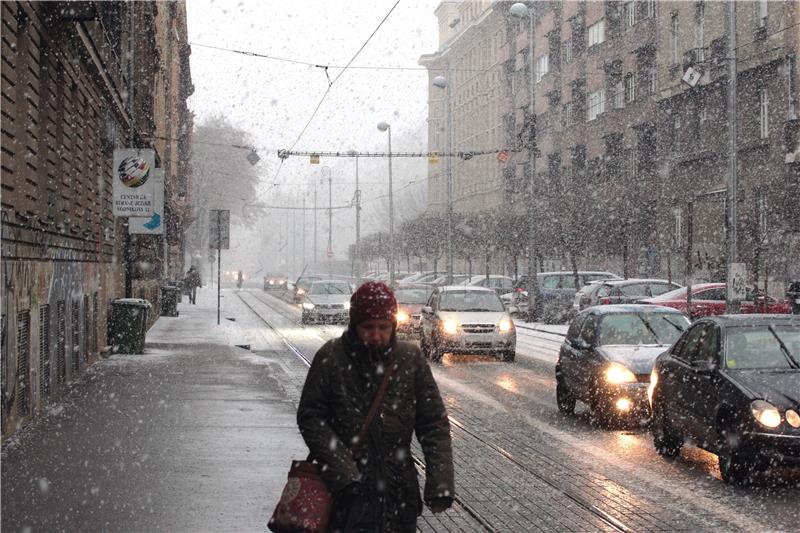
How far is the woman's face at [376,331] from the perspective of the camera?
4.79m

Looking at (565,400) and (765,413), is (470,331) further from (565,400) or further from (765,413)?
(765,413)

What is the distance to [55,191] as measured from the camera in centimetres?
1511

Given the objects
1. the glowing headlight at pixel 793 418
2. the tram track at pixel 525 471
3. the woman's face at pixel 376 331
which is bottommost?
the tram track at pixel 525 471

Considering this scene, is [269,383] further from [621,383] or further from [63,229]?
[621,383]

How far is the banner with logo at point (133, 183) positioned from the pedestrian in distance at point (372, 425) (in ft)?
53.8

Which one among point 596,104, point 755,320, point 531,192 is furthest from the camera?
point 596,104

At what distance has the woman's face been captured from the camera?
479 cm

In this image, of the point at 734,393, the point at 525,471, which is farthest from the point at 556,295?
the point at 734,393

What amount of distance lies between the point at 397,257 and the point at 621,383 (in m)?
88.5

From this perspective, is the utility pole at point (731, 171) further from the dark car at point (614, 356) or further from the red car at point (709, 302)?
the dark car at point (614, 356)

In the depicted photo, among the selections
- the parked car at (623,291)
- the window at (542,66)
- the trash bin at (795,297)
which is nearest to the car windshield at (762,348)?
the trash bin at (795,297)

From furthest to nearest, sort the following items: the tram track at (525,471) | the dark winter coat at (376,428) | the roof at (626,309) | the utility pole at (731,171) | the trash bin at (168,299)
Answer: the trash bin at (168,299) < the utility pole at (731,171) < the roof at (626,309) < the tram track at (525,471) < the dark winter coat at (376,428)

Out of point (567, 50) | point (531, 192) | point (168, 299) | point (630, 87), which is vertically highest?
point (567, 50)

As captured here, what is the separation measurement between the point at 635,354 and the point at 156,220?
13544mm
